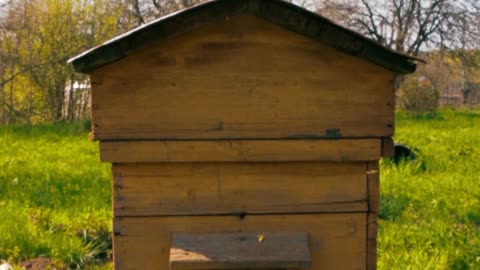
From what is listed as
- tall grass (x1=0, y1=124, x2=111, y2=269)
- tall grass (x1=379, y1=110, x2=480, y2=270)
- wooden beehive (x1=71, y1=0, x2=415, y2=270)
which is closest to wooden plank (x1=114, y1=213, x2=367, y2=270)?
wooden beehive (x1=71, y1=0, x2=415, y2=270)

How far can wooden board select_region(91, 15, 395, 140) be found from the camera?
92.4 inches

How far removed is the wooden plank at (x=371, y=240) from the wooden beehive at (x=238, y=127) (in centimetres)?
4

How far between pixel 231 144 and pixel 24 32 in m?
15.5

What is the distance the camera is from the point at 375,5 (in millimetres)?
23484

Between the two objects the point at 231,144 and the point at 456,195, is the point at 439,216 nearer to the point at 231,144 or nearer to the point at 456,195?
the point at 456,195

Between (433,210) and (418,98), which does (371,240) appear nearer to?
(433,210)

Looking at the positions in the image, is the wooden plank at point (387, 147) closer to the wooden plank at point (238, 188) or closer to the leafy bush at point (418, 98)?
the wooden plank at point (238, 188)

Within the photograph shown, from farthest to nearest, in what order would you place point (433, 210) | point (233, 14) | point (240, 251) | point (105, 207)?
1. point (105, 207)
2. point (433, 210)
3. point (240, 251)
4. point (233, 14)

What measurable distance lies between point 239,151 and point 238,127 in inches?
3.8

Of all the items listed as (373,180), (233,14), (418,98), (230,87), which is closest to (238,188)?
(230,87)

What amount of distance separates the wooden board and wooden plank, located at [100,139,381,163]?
29 millimetres

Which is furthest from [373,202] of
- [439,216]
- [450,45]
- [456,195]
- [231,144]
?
[450,45]

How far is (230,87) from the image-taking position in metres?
2.36

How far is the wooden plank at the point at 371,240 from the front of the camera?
247cm
